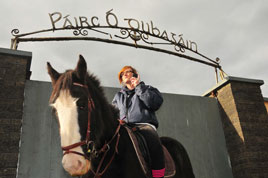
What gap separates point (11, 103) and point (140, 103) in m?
4.07

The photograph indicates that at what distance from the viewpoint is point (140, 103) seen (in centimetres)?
362

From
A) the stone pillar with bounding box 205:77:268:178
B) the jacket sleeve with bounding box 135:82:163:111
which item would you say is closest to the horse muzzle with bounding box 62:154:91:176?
the jacket sleeve with bounding box 135:82:163:111

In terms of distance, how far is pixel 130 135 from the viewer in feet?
10.5

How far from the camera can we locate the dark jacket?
11.4ft

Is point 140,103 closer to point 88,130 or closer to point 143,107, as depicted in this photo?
point 143,107

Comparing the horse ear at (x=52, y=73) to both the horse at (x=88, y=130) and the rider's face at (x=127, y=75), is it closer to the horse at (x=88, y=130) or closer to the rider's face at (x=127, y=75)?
the horse at (x=88, y=130)

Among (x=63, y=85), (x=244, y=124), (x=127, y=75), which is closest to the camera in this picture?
(x=63, y=85)

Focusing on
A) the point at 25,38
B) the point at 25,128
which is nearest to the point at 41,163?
the point at 25,128

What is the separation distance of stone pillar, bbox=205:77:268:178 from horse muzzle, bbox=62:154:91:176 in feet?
24.6

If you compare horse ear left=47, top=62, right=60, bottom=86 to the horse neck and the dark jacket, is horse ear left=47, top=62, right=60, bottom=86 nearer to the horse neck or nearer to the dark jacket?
the horse neck

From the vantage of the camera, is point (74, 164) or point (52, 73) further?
point (52, 73)

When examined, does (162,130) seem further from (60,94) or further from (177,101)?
(60,94)

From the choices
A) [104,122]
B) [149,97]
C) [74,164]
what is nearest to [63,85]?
[104,122]

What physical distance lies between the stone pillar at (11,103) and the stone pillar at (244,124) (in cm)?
690
